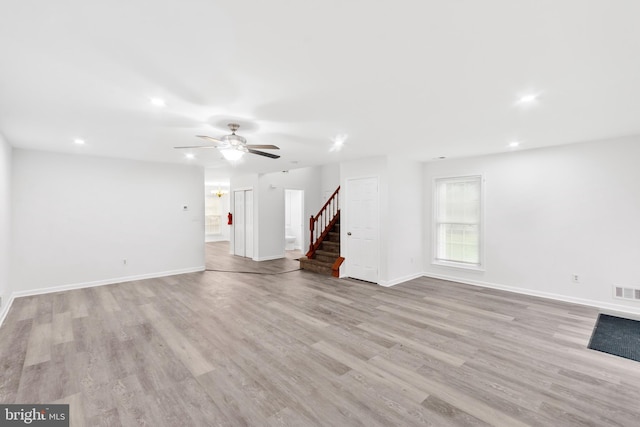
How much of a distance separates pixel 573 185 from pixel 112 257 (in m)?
8.58

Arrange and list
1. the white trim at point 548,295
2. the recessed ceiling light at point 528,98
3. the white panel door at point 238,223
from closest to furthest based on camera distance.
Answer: the recessed ceiling light at point 528,98 < the white trim at point 548,295 < the white panel door at point 238,223

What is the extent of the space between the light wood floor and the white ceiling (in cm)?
255

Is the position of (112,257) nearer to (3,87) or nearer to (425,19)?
(3,87)

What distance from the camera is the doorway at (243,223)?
347 inches

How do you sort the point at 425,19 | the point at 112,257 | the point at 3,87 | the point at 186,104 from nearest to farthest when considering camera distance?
1. the point at 425,19
2. the point at 3,87
3. the point at 186,104
4. the point at 112,257

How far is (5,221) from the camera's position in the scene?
434cm

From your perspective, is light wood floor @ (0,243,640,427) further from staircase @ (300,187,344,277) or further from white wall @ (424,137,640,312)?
staircase @ (300,187,344,277)

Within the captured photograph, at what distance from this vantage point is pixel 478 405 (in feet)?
7.36

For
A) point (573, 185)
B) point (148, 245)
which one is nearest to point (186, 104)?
point (148, 245)

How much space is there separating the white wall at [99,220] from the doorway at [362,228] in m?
3.71

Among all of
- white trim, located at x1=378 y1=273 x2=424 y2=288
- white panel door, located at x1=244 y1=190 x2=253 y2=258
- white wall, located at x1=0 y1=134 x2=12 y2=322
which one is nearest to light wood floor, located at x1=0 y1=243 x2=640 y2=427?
white wall, located at x1=0 y1=134 x2=12 y2=322

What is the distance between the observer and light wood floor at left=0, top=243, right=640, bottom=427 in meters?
2.17

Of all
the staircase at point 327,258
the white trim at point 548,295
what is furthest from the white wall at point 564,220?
the staircase at point 327,258

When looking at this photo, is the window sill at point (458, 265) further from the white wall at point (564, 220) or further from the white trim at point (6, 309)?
the white trim at point (6, 309)
